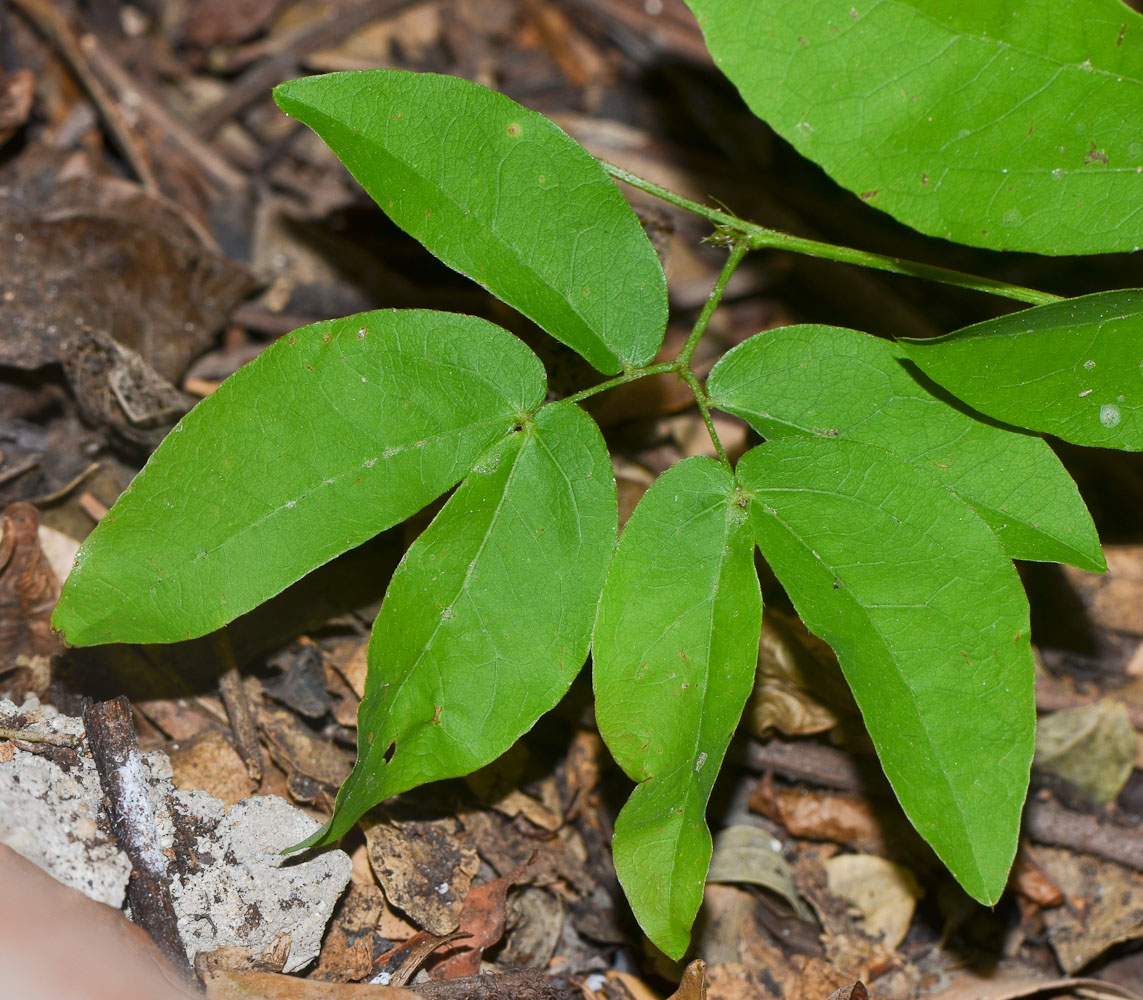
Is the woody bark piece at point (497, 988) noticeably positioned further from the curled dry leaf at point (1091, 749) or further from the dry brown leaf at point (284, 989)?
the curled dry leaf at point (1091, 749)

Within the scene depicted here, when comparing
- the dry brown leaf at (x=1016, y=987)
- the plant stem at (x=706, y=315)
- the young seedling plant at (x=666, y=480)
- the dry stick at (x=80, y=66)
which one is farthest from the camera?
the dry stick at (x=80, y=66)

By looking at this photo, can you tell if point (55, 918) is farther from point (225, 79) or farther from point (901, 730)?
point (225, 79)

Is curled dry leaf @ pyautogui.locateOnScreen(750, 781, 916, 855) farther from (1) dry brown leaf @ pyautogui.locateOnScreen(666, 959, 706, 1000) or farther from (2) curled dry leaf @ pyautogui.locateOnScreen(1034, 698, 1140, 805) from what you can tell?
(1) dry brown leaf @ pyautogui.locateOnScreen(666, 959, 706, 1000)

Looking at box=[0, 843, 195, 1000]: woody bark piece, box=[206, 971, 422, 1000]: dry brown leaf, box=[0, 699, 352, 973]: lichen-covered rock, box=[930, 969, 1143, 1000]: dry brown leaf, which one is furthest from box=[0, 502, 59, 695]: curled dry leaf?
box=[930, 969, 1143, 1000]: dry brown leaf

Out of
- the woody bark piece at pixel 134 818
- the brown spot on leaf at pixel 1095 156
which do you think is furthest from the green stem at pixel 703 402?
the woody bark piece at pixel 134 818

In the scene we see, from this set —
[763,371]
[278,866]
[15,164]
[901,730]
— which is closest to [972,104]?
Answer: [763,371]
